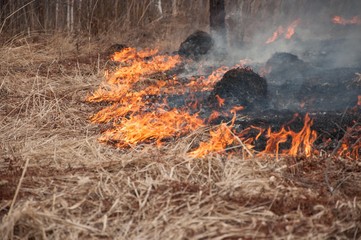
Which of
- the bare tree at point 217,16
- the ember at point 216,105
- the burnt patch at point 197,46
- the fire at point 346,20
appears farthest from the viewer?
the fire at point 346,20

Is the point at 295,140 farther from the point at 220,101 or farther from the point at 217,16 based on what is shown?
the point at 217,16

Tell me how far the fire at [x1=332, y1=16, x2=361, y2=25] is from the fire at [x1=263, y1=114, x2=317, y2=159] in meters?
6.71

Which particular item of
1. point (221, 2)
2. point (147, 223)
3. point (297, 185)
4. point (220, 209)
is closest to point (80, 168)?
point (147, 223)

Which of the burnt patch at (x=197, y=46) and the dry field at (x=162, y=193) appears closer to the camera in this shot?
the dry field at (x=162, y=193)

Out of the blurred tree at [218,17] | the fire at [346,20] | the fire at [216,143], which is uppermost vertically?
the blurred tree at [218,17]

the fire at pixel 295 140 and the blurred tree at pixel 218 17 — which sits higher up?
the blurred tree at pixel 218 17

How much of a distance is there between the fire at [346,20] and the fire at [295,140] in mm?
6712

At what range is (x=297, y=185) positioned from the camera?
9.12 feet

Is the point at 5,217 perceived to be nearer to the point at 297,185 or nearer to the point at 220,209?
the point at 220,209

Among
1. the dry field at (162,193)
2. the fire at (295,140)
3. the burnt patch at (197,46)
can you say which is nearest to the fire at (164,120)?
the fire at (295,140)

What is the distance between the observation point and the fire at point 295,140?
3.37 m

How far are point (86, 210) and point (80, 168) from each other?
2.01 ft

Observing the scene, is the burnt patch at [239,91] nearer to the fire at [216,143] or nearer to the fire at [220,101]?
the fire at [220,101]

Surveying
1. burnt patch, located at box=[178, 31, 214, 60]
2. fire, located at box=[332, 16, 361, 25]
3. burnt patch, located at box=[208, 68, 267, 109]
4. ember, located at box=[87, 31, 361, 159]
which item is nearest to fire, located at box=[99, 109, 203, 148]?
ember, located at box=[87, 31, 361, 159]
